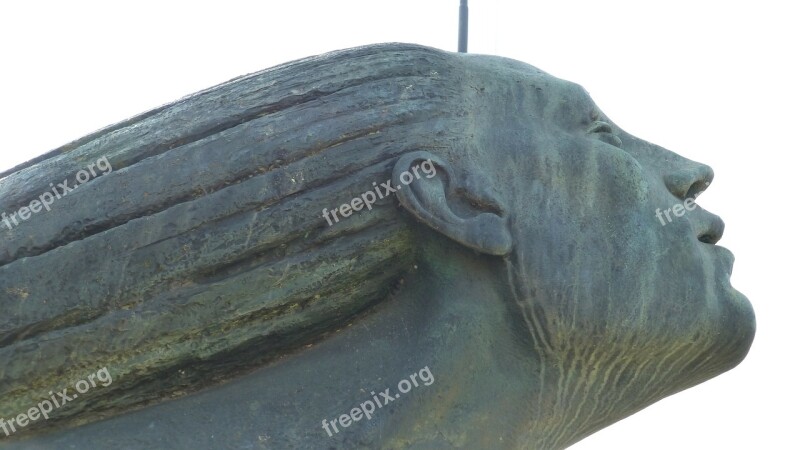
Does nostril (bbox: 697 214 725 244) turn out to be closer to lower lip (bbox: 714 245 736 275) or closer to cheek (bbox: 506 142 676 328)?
lower lip (bbox: 714 245 736 275)

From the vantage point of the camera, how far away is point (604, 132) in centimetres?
293

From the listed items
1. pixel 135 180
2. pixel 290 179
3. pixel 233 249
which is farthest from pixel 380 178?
pixel 135 180

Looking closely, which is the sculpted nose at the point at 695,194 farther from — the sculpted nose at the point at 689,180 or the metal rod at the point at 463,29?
the metal rod at the point at 463,29

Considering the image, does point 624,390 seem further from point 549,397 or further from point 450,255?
point 450,255

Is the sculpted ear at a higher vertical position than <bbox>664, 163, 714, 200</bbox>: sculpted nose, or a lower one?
higher

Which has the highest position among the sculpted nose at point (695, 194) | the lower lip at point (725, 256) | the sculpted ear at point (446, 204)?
the sculpted ear at point (446, 204)

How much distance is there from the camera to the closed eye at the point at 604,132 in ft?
9.53

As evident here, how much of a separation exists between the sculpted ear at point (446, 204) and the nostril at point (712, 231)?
67 centimetres

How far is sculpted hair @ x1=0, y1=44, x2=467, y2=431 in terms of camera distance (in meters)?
2.53

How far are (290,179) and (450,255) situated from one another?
1.46 ft

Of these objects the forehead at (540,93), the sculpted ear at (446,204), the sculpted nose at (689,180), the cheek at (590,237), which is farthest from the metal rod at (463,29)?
the sculpted ear at (446,204)

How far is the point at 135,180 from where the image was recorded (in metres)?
2.60

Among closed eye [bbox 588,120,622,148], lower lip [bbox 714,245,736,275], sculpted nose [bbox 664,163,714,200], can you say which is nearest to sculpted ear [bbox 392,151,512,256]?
closed eye [bbox 588,120,622,148]

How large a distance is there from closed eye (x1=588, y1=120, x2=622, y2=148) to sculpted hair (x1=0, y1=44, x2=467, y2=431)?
0.42m
